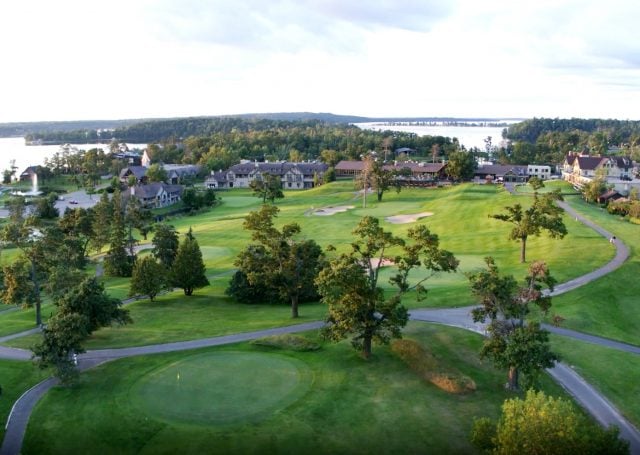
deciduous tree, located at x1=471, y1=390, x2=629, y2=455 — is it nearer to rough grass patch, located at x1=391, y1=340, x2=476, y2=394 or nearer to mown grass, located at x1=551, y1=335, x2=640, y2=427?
mown grass, located at x1=551, y1=335, x2=640, y2=427

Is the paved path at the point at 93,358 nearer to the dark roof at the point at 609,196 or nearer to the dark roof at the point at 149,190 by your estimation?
the dark roof at the point at 609,196

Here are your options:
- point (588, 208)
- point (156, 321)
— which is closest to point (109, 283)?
point (156, 321)

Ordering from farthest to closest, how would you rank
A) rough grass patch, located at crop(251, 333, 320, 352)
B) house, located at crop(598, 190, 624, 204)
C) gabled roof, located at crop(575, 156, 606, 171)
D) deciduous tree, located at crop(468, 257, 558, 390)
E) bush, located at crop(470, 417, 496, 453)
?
gabled roof, located at crop(575, 156, 606, 171) → house, located at crop(598, 190, 624, 204) → rough grass patch, located at crop(251, 333, 320, 352) → deciduous tree, located at crop(468, 257, 558, 390) → bush, located at crop(470, 417, 496, 453)

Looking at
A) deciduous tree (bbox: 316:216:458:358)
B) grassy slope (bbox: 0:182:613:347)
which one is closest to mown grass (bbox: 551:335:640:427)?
deciduous tree (bbox: 316:216:458:358)

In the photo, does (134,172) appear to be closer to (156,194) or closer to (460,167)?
(156,194)

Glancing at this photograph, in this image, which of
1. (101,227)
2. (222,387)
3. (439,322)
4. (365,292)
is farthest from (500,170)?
(222,387)

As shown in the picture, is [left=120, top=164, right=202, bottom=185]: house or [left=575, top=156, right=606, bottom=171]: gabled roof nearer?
[left=575, top=156, right=606, bottom=171]: gabled roof

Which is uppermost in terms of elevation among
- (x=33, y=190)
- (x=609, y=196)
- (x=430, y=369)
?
(x=609, y=196)
